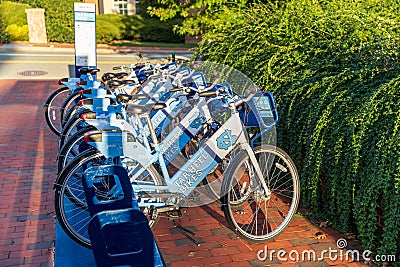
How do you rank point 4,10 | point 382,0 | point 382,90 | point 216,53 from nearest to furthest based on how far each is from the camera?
point 382,90
point 216,53
point 382,0
point 4,10

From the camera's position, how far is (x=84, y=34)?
7.04 metres

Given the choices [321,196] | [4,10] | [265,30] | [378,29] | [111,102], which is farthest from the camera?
[4,10]

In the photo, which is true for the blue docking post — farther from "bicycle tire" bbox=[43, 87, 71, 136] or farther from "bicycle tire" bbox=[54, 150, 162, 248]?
"bicycle tire" bbox=[43, 87, 71, 136]

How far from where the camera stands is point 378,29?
5.28m

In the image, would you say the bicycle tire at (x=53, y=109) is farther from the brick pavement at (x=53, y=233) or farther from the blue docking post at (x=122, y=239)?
the blue docking post at (x=122, y=239)

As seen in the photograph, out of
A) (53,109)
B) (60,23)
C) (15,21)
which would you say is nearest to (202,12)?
(53,109)

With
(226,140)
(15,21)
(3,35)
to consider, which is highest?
(15,21)

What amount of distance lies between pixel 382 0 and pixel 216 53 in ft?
13.1

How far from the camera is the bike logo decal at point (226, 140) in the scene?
12.3 ft

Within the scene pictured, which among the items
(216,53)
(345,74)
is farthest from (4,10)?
(345,74)

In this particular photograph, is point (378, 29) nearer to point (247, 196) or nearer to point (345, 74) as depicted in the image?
point (345, 74)

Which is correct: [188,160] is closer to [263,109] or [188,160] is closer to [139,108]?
[139,108]

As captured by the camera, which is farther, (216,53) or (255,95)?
(216,53)

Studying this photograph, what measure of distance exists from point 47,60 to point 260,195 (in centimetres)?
A: 1397
